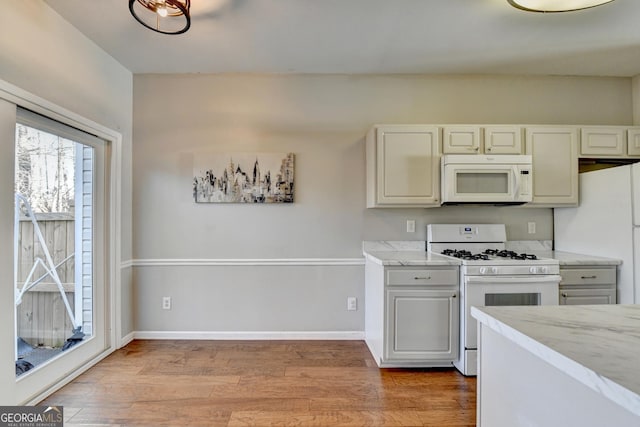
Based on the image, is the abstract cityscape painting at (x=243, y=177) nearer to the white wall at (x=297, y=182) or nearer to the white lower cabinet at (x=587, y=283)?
the white wall at (x=297, y=182)

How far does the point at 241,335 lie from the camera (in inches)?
118

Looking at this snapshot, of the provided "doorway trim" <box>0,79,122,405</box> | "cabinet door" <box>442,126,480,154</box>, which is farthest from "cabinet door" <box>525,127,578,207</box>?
"doorway trim" <box>0,79,122,405</box>

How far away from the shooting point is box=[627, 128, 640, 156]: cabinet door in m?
2.74

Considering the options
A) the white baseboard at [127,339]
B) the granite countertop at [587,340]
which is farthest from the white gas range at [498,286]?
the white baseboard at [127,339]

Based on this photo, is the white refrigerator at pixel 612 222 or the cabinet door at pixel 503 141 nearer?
the white refrigerator at pixel 612 222

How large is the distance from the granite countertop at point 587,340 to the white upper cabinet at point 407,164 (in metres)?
1.66

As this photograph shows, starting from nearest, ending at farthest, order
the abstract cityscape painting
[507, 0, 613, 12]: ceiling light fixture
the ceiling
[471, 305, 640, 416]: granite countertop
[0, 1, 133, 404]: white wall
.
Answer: [471, 305, 640, 416]: granite countertop → [0, 1, 133, 404]: white wall → [507, 0, 613, 12]: ceiling light fixture → the ceiling → the abstract cityscape painting

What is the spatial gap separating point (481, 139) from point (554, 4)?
1.01 m

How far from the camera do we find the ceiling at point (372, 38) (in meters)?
2.10

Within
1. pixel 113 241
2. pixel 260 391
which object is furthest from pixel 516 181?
pixel 113 241

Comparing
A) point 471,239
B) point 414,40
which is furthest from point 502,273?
point 414,40

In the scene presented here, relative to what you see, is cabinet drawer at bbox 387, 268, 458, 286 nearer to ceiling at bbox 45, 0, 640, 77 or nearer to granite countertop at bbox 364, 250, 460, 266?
granite countertop at bbox 364, 250, 460, 266

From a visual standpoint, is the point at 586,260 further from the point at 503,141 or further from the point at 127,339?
the point at 127,339

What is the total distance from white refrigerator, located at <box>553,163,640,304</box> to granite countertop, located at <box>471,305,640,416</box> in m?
1.82
